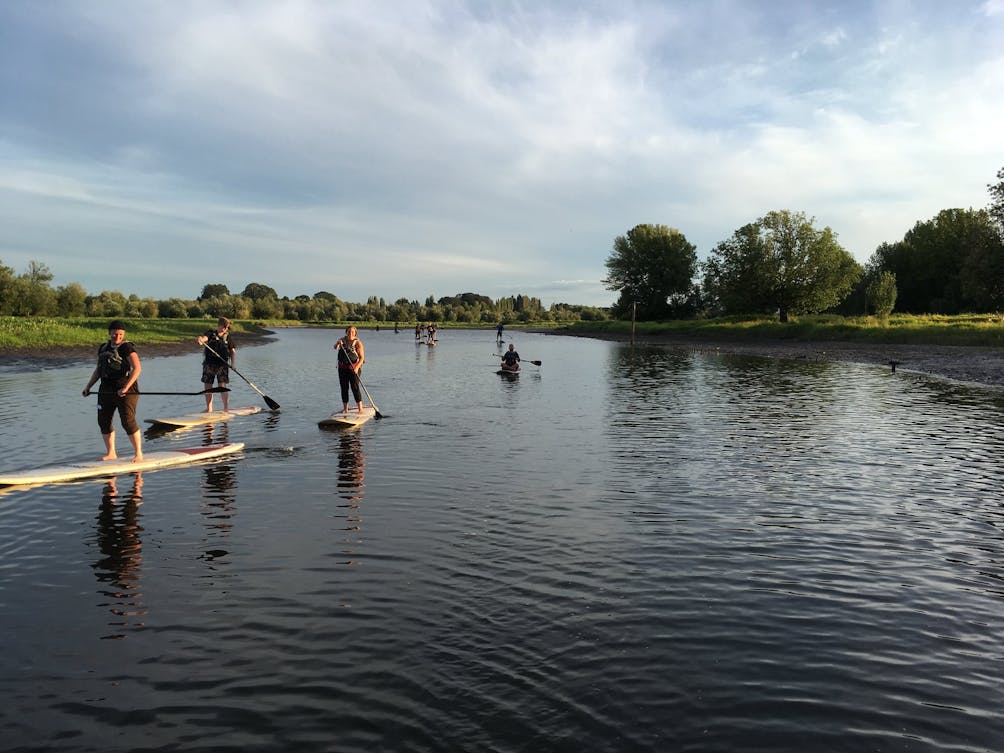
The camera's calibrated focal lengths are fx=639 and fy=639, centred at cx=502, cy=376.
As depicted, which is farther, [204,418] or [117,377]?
[204,418]

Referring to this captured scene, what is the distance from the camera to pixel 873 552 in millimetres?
8664

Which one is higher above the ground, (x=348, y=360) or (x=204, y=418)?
(x=348, y=360)

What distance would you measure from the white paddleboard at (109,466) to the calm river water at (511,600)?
45 centimetres

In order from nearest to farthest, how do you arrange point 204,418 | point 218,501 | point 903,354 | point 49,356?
point 218,501
point 204,418
point 49,356
point 903,354

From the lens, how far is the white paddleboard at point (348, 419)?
18.2m

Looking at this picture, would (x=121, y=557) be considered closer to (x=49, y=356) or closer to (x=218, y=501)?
(x=218, y=501)

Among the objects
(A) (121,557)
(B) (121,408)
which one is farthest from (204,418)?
(A) (121,557)

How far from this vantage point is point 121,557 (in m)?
8.35

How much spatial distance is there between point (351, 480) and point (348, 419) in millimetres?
6071

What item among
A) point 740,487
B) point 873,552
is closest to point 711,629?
point 873,552

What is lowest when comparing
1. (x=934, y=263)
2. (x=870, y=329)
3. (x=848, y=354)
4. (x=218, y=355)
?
(x=848, y=354)

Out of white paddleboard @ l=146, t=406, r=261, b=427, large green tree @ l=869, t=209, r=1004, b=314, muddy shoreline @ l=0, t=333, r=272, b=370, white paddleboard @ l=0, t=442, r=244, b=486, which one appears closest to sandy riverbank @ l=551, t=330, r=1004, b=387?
large green tree @ l=869, t=209, r=1004, b=314

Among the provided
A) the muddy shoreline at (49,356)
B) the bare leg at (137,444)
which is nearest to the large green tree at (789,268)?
the muddy shoreline at (49,356)

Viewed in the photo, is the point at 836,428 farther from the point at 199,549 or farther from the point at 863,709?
the point at 199,549
